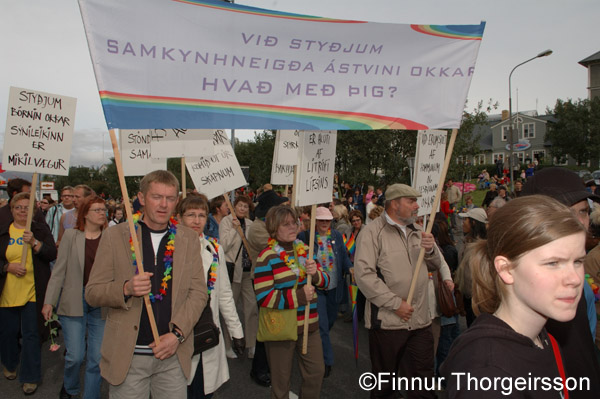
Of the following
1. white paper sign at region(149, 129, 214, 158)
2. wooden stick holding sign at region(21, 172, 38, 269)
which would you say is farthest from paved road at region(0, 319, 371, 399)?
white paper sign at region(149, 129, 214, 158)

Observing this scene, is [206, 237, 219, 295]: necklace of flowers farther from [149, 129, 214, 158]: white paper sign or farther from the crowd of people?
[149, 129, 214, 158]: white paper sign

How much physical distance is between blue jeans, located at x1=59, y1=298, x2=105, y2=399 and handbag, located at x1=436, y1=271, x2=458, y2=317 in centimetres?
342

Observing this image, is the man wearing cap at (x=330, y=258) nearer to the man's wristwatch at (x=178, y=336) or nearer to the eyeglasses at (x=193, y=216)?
the eyeglasses at (x=193, y=216)

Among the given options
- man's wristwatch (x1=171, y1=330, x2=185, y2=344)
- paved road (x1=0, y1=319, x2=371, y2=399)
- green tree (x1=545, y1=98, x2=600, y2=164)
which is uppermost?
green tree (x1=545, y1=98, x2=600, y2=164)

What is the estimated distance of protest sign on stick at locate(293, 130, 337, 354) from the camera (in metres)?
3.99

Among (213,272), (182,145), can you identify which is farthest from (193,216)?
(182,145)

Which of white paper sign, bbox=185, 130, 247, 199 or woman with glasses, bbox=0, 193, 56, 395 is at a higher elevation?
white paper sign, bbox=185, 130, 247, 199

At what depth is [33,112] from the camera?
5.04m

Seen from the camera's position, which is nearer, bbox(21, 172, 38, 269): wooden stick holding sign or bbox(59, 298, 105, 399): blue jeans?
bbox(59, 298, 105, 399): blue jeans

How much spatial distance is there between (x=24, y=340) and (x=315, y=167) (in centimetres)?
378

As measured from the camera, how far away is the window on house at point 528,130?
65.0m

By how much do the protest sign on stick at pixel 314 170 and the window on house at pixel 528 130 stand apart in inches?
2768

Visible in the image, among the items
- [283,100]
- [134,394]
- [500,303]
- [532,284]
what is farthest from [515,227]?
[134,394]

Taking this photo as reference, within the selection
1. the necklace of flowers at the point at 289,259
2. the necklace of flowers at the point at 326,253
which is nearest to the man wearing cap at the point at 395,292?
the necklace of flowers at the point at 289,259
